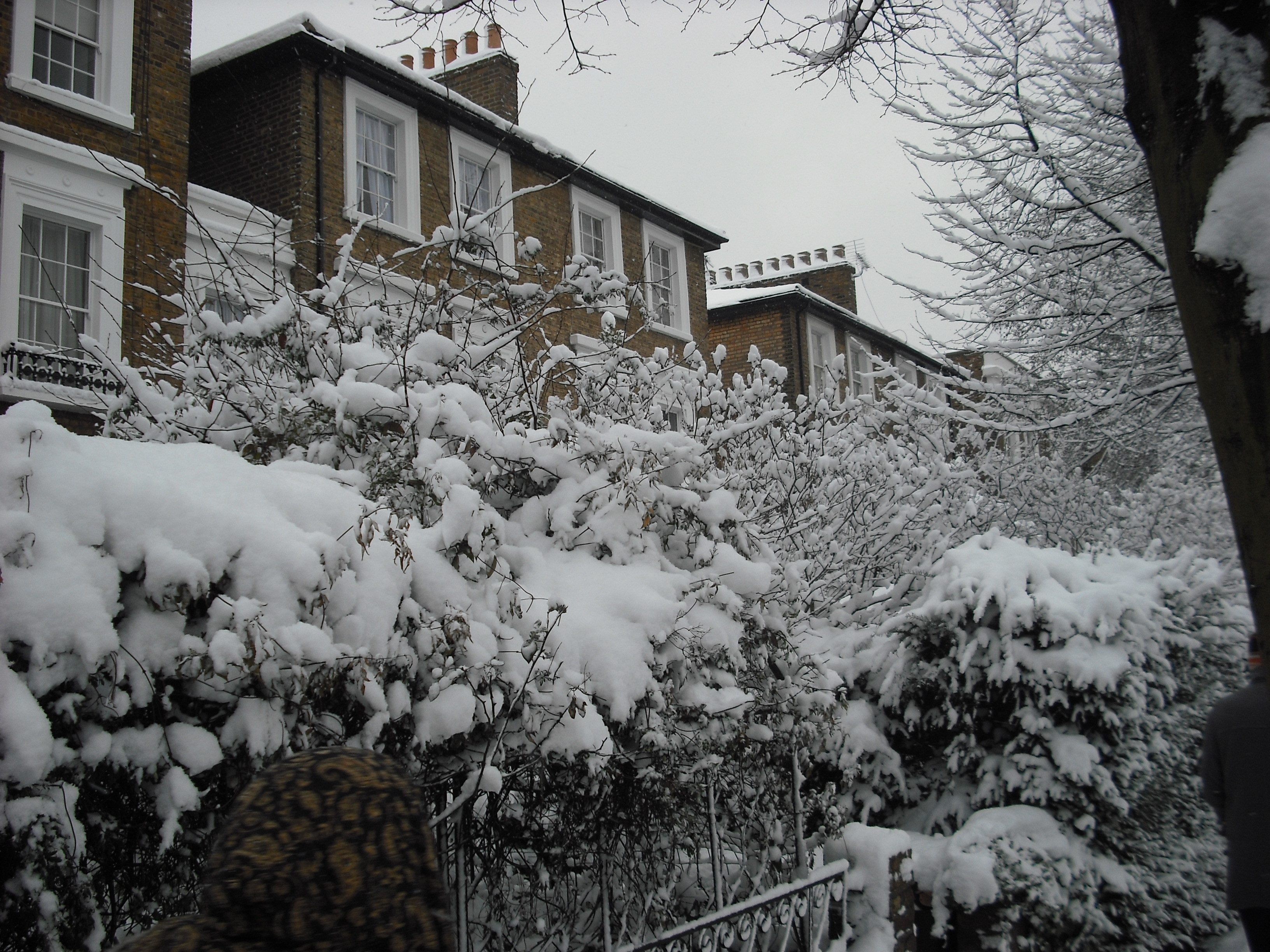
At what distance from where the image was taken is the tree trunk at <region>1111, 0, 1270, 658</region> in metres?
2.01

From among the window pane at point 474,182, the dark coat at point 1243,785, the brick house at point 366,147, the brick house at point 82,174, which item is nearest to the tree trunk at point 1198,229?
the dark coat at point 1243,785

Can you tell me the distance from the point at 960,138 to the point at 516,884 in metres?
7.51

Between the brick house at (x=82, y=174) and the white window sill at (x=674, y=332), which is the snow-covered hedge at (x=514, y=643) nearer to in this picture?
the brick house at (x=82, y=174)

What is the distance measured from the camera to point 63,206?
10758mm

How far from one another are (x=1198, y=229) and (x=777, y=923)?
3.34 metres

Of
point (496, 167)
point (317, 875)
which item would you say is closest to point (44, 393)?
point (496, 167)

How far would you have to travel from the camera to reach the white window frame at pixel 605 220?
1742cm

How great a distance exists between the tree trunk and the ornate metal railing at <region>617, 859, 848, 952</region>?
7.49ft

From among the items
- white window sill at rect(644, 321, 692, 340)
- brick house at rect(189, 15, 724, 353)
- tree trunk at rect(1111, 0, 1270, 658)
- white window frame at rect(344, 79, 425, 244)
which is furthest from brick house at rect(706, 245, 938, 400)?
tree trunk at rect(1111, 0, 1270, 658)

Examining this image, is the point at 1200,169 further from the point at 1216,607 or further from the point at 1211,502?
the point at 1211,502

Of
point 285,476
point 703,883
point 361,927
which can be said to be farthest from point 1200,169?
point 703,883

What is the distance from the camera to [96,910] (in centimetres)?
210

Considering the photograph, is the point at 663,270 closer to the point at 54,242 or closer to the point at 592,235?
the point at 592,235

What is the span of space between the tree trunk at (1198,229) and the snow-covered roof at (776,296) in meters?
18.5
